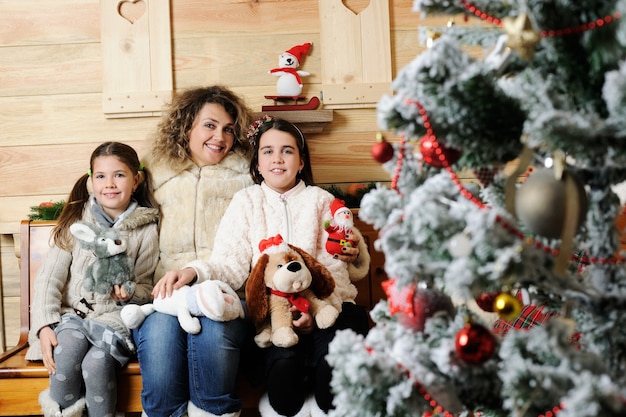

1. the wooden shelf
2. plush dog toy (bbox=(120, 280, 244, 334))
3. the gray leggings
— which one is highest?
the wooden shelf

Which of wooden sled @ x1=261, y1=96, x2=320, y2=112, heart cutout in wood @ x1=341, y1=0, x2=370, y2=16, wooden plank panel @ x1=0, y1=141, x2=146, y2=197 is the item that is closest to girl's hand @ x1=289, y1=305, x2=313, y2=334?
wooden sled @ x1=261, y1=96, x2=320, y2=112

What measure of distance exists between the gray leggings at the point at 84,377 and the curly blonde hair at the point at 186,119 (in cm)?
70

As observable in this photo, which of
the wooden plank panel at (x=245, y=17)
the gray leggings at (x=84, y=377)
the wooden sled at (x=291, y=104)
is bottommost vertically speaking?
the gray leggings at (x=84, y=377)

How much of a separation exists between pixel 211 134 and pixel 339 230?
58 cm

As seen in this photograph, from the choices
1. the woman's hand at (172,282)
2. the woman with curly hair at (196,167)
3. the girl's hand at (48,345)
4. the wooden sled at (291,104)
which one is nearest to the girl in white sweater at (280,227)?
the woman's hand at (172,282)

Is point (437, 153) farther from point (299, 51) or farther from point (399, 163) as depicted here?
point (299, 51)

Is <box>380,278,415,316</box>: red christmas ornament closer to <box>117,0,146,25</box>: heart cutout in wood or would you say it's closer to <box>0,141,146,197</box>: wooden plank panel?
<box>0,141,146,197</box>: wooden plank panel

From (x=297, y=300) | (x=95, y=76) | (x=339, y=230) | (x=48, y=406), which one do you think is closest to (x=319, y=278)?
(x=297, y=300)

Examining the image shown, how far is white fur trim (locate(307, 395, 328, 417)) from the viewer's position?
1630mm

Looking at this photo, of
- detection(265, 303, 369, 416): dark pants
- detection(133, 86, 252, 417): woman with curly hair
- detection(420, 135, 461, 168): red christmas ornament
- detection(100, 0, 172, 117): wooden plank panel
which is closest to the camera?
detection(420, 135, 461, 168): red christmas ornament

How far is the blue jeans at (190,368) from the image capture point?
5.33 ft

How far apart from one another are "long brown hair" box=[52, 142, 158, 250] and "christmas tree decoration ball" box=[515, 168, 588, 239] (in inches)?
59.6

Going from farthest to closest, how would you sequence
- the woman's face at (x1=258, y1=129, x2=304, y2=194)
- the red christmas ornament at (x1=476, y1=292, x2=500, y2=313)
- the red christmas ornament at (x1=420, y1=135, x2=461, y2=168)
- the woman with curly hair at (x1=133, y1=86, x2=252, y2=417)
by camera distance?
1. the woman with curly hair at (x1=133, y1=86, x2=252, y2=417)
2. the woman's face at (x1=258, y1=129, x2=304, y2=194)
3. the red christmas ornament at (x1=476, y1=292, x2=500, y2=313)
4. the red christmas ornament at (x1=420, y1=135, x2=461, y2=168)

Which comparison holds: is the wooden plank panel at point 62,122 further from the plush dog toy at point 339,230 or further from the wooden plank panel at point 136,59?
the plush dog toy at point 339,230
